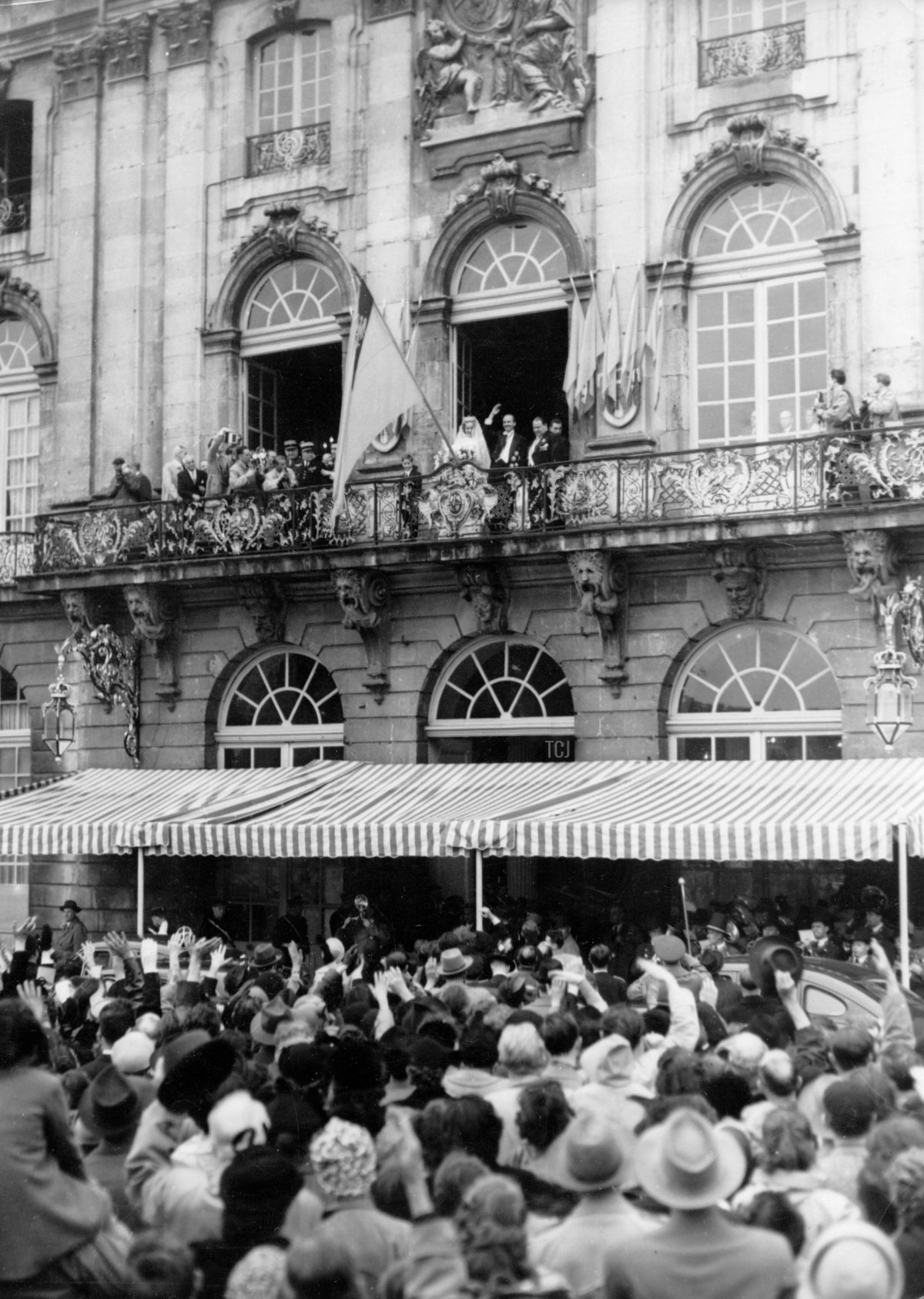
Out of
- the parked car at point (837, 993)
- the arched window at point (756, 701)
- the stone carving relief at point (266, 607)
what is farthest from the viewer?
the stone carving relief at point (266, 607)

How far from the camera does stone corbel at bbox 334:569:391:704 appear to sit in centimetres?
2195

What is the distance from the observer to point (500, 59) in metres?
22.7

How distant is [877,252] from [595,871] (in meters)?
7.96

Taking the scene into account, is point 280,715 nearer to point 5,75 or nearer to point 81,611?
point 81,611

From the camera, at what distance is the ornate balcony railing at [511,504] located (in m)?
19.0

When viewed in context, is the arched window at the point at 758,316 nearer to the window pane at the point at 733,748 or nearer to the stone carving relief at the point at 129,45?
the window pane at the point at 733,748

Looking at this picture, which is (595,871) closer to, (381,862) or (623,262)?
(381,862)

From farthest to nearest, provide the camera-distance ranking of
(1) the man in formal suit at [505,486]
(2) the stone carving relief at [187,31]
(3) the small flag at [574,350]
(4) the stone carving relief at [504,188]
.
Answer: (2) the stone carving relief at [187,31] < (4) the stone carving relief at [504,188] < (3) the small flag at [574,350] < (1) the man in formal suit at [505,486]

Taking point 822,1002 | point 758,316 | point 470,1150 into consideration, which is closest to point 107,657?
point 758,316

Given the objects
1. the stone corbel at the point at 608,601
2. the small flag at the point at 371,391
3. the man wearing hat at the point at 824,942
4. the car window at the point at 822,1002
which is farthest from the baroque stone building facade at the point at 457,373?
the car window at the point at 822,1002

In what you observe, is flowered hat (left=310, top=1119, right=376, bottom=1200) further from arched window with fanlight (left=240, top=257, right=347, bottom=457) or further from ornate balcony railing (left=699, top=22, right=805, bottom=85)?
arched window with fanlight (left=240, top=257, right=347, bottom=457)

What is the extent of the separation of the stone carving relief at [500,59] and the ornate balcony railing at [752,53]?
154cm

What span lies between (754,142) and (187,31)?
362 inches

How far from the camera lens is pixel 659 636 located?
2069 centimetres
